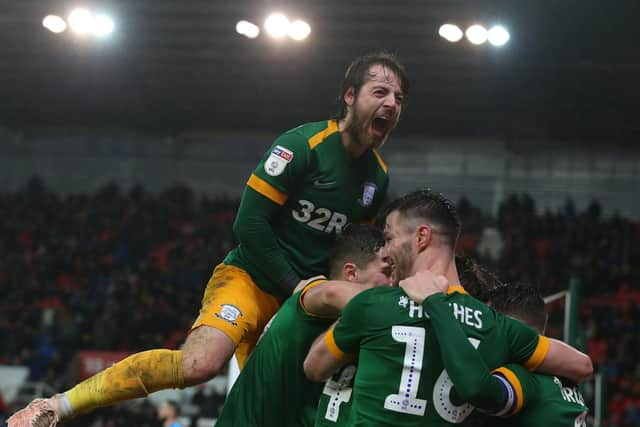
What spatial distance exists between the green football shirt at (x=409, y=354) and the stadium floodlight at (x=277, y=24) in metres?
16.3

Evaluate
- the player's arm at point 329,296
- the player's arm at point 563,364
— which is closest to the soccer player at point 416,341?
the player's arm at point 563,364

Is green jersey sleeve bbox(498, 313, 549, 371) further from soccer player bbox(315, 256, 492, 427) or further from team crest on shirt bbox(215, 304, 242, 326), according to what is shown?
team crest on shirt bbox(215, 304, 242, 326)

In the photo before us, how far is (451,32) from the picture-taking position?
2009 centimetres

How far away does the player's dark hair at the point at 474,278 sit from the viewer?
5.12m

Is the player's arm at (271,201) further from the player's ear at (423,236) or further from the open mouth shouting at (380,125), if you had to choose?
the player's ear at (423,236)

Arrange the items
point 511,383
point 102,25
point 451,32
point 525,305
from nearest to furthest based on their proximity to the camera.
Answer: point 511,383, point 525,305, point 451,32, point 102,25

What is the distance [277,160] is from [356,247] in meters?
0.67

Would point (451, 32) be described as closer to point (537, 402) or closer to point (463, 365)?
point (537, 402)

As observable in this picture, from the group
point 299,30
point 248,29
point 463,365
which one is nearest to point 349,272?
point 463,365

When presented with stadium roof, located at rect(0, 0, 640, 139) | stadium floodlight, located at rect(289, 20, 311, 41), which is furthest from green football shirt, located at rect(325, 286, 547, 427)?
stadium floodlight, located at rect(289, 20, 311, 41)

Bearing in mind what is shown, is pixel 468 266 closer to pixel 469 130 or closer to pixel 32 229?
pixel 469 130

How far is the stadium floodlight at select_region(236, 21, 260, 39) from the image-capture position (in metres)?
20.6

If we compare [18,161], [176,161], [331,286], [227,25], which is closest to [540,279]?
[227,25]

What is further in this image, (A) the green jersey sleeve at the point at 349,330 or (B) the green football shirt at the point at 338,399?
(B) the green football shirt at the point at 338,399
